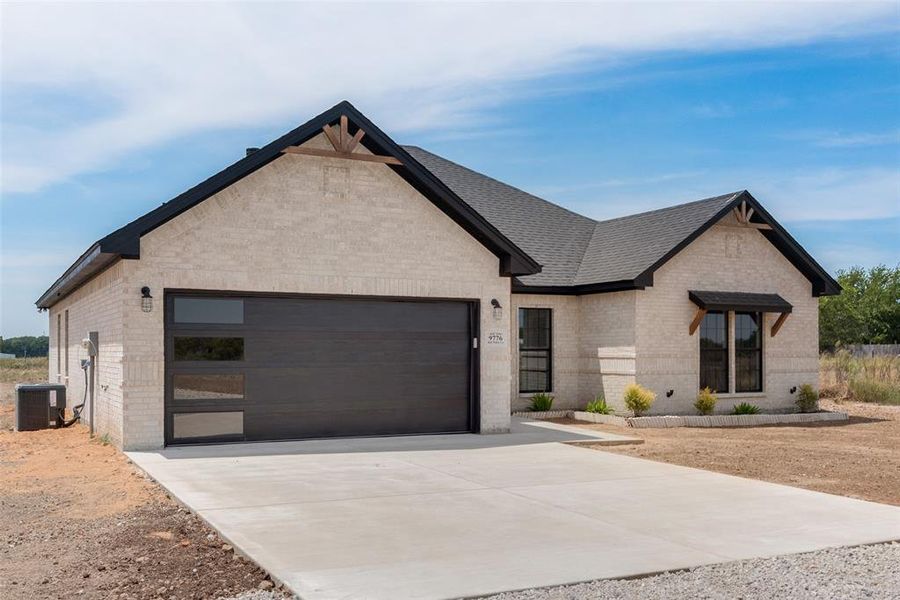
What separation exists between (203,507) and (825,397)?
23969 millimetres

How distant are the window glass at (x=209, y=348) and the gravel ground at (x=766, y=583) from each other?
370 inches

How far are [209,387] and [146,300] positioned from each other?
1.75 m

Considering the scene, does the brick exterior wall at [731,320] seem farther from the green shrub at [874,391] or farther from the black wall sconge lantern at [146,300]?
the black wall sconge lantern at [146,300]

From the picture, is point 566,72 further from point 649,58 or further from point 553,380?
point 553,380

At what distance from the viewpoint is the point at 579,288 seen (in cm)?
2217

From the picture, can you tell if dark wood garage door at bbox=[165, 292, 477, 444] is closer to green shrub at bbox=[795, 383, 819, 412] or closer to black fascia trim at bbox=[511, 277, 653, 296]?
black fascia trim at bbox=[511, 277, 653, 296]

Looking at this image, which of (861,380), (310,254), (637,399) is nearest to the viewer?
(310,254)

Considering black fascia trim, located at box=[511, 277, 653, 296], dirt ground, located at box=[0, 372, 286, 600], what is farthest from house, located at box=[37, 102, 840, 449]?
dirt ground, located at box=[0, 372, 286, 600]

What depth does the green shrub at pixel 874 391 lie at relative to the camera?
2756 centimetres

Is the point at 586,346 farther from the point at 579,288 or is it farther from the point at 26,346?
the point at 26,346

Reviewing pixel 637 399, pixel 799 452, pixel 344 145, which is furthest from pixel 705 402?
pixel 344 145

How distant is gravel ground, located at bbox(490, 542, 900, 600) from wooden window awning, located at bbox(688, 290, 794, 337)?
13747 millimetres

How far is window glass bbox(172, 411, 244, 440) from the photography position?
1457 cm

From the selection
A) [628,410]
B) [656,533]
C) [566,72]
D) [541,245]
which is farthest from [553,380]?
[656,533]
